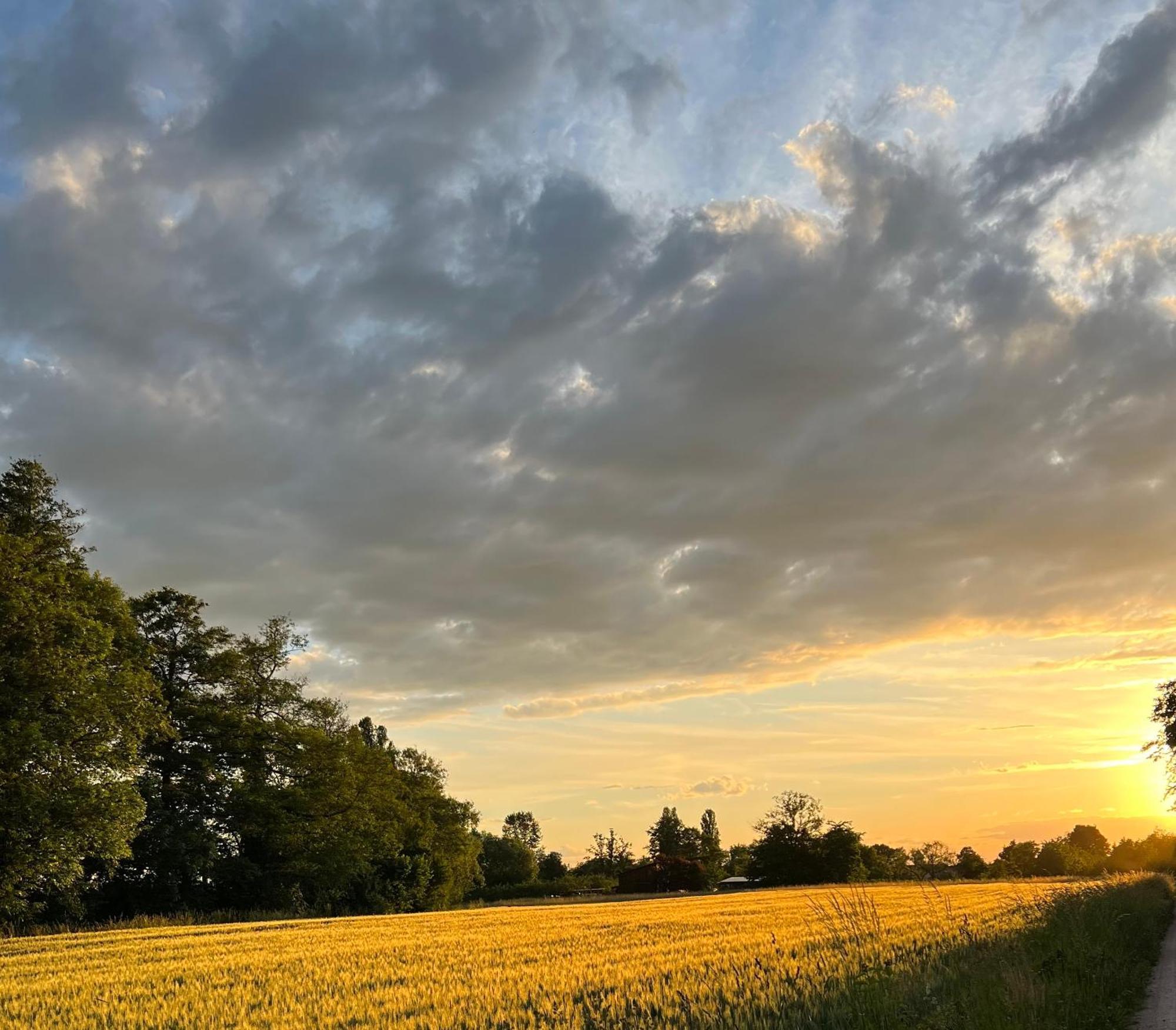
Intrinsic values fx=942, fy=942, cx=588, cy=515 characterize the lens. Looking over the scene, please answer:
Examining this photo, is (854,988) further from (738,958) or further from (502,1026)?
(738,958)

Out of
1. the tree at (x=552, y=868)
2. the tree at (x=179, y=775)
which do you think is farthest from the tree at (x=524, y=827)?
the tree at (x=179, y=775)

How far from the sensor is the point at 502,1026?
11.3 meters

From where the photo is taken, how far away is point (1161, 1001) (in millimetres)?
16312

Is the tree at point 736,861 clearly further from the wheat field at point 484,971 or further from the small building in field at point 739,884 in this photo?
the wheat field at point 484,971

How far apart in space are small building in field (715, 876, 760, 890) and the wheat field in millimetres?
87385

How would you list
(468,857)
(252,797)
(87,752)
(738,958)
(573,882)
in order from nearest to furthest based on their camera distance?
(738,958), (87,752), (252,797), (468,857), (573,882)

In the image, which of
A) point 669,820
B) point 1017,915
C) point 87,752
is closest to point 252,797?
point 87,752

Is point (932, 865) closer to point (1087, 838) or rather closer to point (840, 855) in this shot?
point (840, 855)

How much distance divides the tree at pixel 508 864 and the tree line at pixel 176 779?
2409 inches

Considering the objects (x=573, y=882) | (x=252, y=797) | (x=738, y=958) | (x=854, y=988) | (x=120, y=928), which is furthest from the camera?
(x=573, y=882)

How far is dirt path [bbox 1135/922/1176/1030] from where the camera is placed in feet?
45.9

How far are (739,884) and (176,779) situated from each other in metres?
90.7

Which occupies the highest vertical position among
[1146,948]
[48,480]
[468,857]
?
[48,480]

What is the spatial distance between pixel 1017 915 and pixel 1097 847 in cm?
17229
